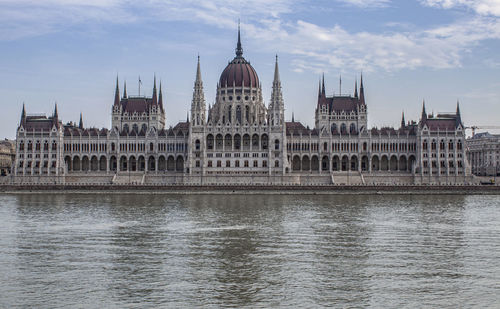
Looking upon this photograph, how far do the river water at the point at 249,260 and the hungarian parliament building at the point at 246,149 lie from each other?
50380mm

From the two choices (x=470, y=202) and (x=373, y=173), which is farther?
(x=373, y=173)

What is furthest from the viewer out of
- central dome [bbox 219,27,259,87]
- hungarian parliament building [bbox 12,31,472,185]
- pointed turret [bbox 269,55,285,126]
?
central dome [bbox 219,27,259,87]

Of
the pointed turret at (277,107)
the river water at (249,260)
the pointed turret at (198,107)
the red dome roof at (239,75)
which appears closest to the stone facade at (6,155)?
the pointed turret at (198,107)

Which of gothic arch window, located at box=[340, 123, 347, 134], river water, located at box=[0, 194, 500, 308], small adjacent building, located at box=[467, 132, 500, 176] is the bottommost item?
river water, located at box=[0, 194, 500, 308]

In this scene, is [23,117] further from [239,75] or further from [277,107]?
[277,107]

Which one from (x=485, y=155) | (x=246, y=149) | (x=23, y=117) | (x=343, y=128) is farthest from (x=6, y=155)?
(x=485, y=155)

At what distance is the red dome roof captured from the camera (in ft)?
411

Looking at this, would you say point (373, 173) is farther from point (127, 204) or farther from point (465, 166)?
point (127, 204)

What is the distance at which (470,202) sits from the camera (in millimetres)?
75875

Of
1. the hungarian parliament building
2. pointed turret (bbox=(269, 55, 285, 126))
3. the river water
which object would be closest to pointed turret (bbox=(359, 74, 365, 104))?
the hungarian parliament building

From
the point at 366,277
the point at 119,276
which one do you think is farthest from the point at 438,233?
the point at 119,276

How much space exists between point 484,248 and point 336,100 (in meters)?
89.5

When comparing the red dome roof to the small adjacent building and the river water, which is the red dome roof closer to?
the small adjacent building

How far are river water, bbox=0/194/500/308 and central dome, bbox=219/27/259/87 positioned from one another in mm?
68505
